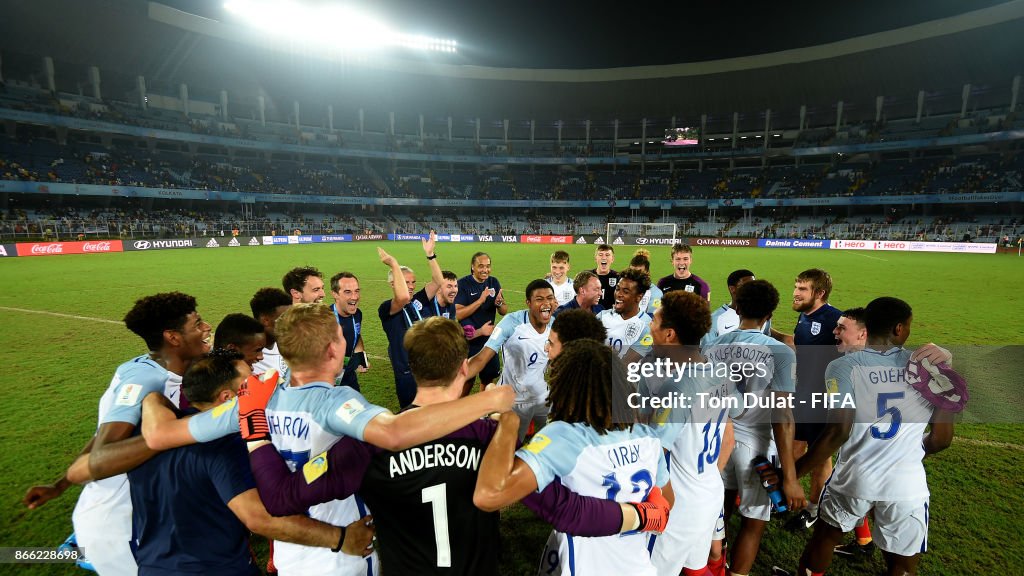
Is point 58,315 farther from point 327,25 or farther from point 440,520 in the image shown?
point 327,25

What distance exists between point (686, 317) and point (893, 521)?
6.48ft

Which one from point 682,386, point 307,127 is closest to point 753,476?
point 682,386

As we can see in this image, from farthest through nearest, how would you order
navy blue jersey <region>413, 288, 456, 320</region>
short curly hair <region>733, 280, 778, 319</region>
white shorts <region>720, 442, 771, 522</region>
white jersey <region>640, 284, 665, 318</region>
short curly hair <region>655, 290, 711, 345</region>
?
white jersey <region>640, 284, 665, 318</region> → navy blue jersey <region>413, 288, 456, 320</region> → short curly hair <region>733, 280, 778, 319</region> → white shorts <region>720, 442, 771, 522</region> → short curly hair <region>655, 290, 711, 345</region>

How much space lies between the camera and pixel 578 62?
6012 cm

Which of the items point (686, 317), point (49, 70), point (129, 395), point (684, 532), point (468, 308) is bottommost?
point (684, 532)

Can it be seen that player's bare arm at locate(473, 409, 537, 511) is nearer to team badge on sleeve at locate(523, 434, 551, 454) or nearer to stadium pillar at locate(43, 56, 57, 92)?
team badge on sleeve at locate(523, 434, 551, 454)

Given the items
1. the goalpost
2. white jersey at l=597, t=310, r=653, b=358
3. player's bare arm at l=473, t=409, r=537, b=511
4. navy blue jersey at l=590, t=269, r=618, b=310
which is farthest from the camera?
the goalpost

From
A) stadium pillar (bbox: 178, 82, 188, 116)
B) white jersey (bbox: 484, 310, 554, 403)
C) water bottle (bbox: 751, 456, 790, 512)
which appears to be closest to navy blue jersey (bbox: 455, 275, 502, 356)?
white jersey (bbox: 484, 310, 554, 403)

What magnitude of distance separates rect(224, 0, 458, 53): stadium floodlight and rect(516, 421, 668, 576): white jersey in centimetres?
5880

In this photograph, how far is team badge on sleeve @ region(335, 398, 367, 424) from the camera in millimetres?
2180

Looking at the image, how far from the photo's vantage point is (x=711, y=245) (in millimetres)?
46781

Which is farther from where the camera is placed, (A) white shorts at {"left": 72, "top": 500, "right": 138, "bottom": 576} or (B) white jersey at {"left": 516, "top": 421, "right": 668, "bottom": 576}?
(A) white shorts at {"left": 72, "top": 500, "right": 138, "bottom": 576}

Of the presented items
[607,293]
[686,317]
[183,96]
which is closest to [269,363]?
[686,317]

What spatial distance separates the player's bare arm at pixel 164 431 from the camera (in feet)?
7.55
